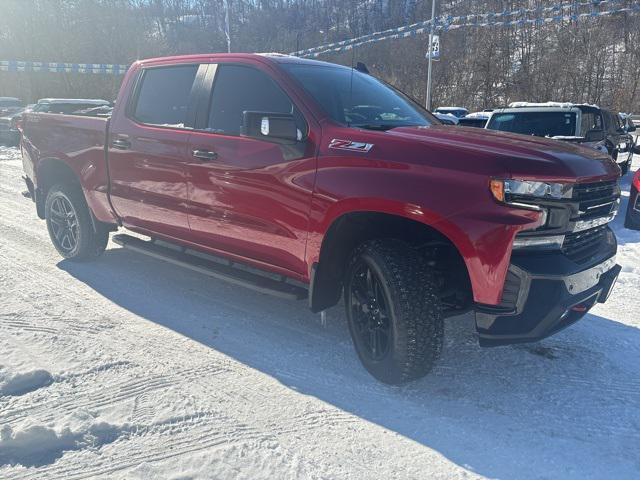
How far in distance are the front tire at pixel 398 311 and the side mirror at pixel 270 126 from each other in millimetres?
824

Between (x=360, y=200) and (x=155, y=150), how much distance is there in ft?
6.74

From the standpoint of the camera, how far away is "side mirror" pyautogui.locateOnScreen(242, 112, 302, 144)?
10.2 ft

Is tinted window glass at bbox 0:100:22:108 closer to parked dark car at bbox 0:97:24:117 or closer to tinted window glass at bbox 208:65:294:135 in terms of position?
parked dark car at bbox 0:97:24:117

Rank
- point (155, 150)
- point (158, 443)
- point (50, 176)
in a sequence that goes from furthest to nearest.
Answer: point (50, 176), point (155, 150), point (158, 443)

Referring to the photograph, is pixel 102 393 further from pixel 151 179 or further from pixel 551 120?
pixel 551 120

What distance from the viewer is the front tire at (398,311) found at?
2883 millimetres

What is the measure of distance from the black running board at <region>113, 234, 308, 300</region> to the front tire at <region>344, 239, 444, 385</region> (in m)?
0.55

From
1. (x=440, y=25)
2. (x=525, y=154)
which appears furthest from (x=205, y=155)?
(x=440, y=25)

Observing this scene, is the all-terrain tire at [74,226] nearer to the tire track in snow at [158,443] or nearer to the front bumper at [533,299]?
the tire track in snow at [158,443]

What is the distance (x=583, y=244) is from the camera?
2947 mm

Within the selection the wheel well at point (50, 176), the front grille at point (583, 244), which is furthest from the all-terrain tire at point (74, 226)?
the front grille at point (583, 244)

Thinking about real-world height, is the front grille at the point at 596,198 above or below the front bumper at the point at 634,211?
above

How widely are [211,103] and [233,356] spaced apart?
1892 mm

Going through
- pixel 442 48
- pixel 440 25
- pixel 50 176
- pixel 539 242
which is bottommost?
pixel 50 176
